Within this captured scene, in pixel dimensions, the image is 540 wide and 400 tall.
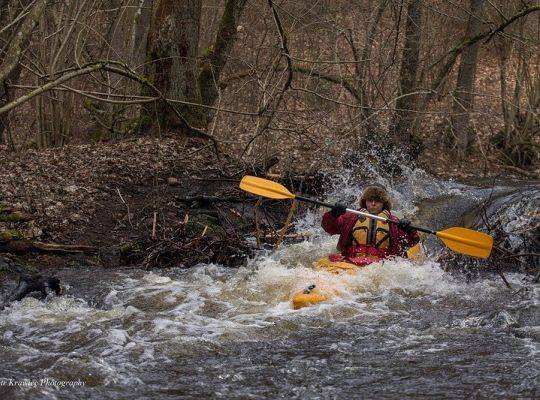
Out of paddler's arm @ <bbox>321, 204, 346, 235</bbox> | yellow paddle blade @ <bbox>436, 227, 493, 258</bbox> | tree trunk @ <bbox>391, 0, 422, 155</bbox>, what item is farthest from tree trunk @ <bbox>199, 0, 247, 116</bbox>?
yellow paddle blade @ <bbox>436, 227, 493, 258</bbox>

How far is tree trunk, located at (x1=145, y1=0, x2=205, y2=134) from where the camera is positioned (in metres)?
11.0

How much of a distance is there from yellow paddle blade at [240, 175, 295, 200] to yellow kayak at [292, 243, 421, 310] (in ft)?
2.72

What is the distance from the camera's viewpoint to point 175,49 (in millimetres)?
11055

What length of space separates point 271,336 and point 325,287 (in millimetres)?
1137

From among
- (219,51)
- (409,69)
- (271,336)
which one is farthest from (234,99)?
(271,336)

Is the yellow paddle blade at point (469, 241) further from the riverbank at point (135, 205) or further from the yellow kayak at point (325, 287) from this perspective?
the riverbank at point (135, 205)

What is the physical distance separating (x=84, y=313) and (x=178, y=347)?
3.71 ft

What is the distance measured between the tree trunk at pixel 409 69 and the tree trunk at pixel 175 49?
3512mm

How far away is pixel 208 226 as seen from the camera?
27.7ft

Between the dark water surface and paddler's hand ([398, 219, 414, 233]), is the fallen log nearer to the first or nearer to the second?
the dark water surface

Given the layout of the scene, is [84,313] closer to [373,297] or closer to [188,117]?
[373,297]

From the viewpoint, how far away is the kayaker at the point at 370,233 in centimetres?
730

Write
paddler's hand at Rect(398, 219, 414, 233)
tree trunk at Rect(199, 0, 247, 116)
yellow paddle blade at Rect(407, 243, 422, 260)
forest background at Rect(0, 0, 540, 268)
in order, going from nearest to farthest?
paddler's hand at Rect(398, 219, 414, 233)
yellow paddle blade at Rect(407, 243, 422, 260)
forest background at Rect(0, 0, 540, 268)
tree trunk at Rect(199, 0, 247, 116)

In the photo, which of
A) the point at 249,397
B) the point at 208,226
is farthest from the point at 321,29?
the point at 249,397
